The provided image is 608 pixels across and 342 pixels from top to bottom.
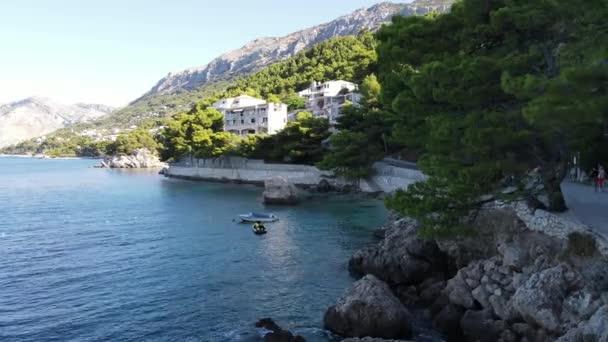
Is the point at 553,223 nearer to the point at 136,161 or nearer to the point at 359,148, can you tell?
the point at 359,148

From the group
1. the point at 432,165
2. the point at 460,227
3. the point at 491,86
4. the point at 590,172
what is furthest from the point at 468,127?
the point at 590,172

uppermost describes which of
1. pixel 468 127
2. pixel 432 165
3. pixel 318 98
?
pixel 318 98

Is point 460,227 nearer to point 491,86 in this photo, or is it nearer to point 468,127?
point 468,127

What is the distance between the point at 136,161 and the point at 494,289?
4929 inches

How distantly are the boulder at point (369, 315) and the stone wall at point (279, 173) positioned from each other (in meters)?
17.7

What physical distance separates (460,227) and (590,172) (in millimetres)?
15579

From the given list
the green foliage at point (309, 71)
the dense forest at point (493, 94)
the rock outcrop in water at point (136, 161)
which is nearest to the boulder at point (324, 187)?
the dense forest at point (493, 94)

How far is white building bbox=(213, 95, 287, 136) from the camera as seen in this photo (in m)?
85.8

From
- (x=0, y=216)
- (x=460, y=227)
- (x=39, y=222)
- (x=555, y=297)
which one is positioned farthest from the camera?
(x=0, y=216)

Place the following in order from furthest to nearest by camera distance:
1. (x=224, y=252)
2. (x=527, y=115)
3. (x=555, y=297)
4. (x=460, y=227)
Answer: (x=224, y=252) < (x=460, y=227) < (x=555, y=297) < (x=527, y=115)

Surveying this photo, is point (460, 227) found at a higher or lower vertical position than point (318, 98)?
lower

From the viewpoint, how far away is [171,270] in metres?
24.6

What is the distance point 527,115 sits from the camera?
40.4 ft

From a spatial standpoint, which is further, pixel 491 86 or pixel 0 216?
pixel 0 216
